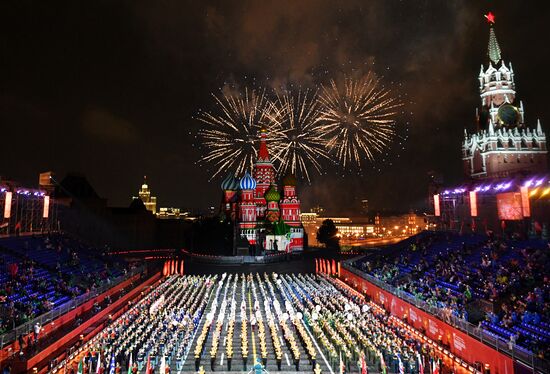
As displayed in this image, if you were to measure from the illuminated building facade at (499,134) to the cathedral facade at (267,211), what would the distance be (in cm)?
2637

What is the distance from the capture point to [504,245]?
26.5 metres

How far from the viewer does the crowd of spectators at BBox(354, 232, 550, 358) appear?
17.0 meters

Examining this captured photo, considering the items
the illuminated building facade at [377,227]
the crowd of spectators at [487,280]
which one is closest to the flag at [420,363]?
the crowd of spectators at [487,280]

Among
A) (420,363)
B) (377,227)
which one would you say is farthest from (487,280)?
(377,227)

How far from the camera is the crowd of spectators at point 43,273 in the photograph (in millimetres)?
20203

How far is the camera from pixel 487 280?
2242cm

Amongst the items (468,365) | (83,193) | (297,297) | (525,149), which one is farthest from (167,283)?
(525,149)

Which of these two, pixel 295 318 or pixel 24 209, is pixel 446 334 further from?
pixel 24 209

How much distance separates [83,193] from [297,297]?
43090 millimetres

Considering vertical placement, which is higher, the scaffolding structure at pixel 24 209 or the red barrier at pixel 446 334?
the scaffolding structure at pixel 24 209

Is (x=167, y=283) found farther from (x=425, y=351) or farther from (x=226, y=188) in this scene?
(x=226, y=188)

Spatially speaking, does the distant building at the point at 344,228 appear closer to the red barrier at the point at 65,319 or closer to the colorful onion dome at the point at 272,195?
the colorful onion dome at the point at 272,195

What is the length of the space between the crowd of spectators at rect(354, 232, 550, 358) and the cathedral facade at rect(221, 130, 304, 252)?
2342 cm

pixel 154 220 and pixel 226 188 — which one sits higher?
pixel 226 188
